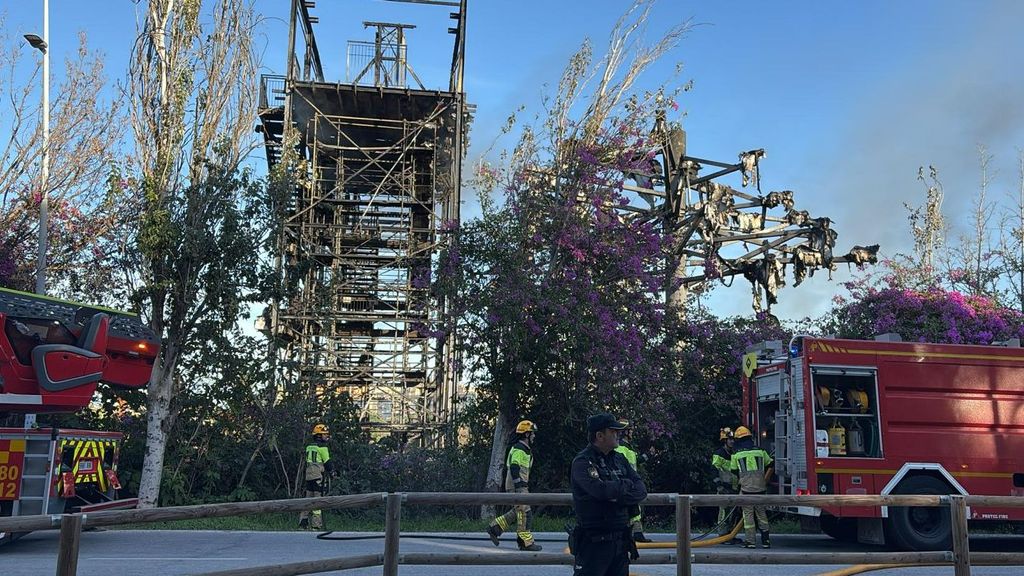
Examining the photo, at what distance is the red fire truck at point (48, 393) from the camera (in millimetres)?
10266

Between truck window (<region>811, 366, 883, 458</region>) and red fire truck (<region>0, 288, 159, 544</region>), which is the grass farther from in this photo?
truck window (<region>811, 366, 883, 458</region>)

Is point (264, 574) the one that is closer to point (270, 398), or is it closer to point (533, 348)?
point (533, 348)

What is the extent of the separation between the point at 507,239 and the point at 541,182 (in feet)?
4.53

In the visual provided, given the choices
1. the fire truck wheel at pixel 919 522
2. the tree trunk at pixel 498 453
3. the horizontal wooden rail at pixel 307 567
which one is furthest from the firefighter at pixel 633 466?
the fire truck wheel at pixel 919 522

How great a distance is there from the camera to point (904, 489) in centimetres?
1166

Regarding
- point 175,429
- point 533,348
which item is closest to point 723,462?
point 533,348

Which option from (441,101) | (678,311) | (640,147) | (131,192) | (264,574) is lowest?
(264,574)

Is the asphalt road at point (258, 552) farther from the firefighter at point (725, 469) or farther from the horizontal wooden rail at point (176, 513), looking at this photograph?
the horizontal wooden rail at point (176, 513)

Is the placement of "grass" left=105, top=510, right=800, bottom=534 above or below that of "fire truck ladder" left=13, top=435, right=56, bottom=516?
below

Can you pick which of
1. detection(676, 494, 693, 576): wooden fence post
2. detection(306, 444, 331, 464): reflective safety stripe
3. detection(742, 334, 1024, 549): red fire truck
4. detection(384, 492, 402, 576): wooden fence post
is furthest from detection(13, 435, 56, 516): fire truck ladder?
detection(742, 334, 1024, 549): red fire truck

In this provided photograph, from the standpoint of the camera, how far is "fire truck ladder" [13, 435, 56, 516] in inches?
404

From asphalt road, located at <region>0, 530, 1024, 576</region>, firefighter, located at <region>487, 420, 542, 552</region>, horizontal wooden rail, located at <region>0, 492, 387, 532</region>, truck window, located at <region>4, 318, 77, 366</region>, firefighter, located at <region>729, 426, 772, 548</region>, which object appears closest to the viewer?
horizontal wooden rail, located at <region>0, 492, 387, 532</region>

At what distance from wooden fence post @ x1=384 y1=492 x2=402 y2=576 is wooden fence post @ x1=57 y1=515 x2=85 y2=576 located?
6.63 feet

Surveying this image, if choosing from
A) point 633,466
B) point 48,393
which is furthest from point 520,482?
point 48,393
